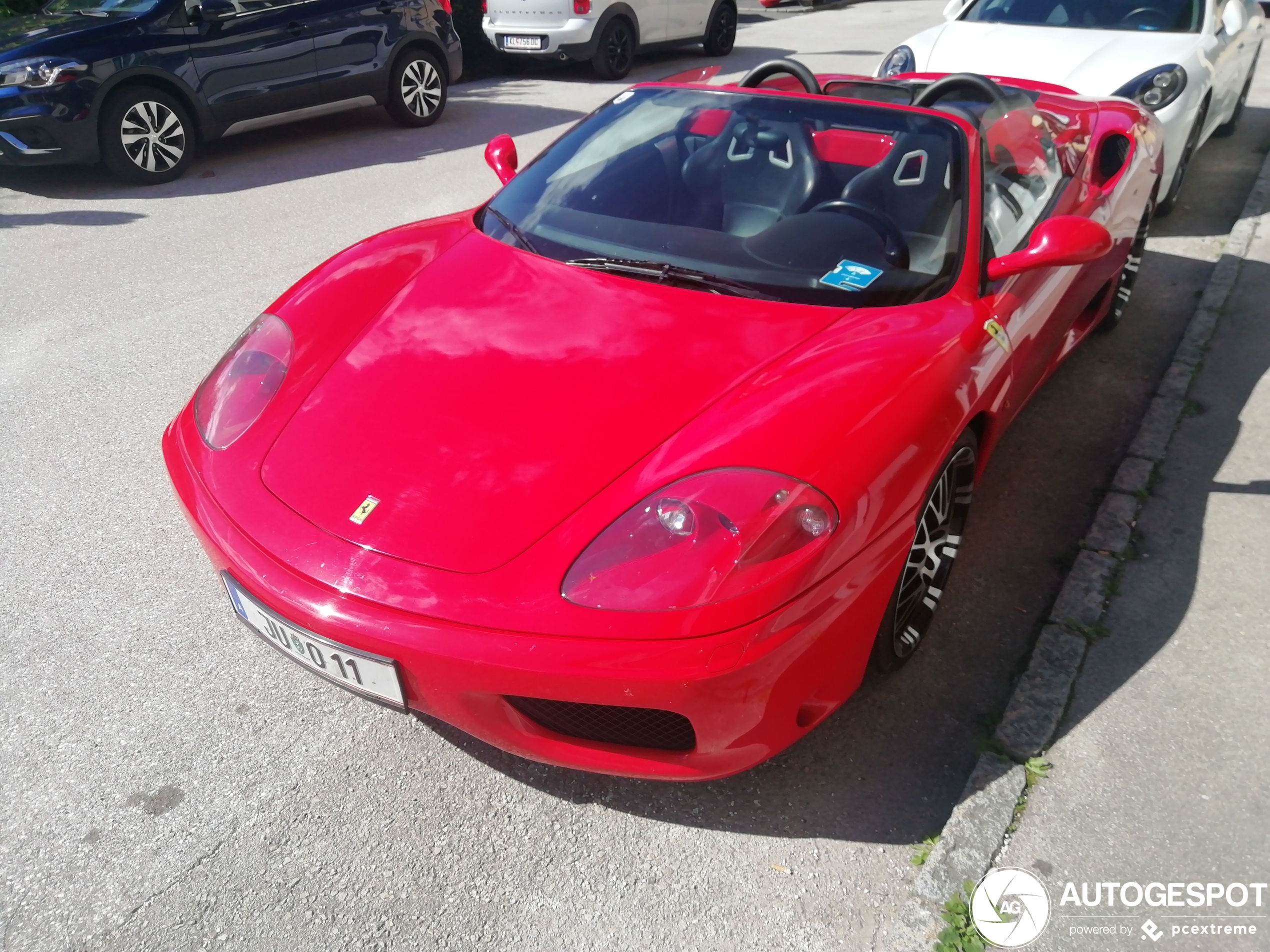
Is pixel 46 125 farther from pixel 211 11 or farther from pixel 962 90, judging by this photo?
pixel 962 90

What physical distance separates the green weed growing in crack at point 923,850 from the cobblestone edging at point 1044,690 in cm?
2

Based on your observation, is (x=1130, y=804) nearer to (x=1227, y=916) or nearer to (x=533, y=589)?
(x=1227, y=916)

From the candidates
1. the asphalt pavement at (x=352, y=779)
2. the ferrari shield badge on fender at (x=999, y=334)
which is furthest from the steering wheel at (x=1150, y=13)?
the ferrari shield badge on fender at (x=999, y=334)

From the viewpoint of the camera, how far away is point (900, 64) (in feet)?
21.0

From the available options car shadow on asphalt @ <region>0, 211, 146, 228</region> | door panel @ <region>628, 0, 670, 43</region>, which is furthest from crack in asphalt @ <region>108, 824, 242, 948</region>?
door panel @ <region>628, 0, 670, 43</region>

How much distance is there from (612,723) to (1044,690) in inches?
48.3

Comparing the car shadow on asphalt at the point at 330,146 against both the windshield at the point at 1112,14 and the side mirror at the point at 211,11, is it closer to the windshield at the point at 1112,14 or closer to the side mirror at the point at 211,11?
the side mirror at the point at 211,11

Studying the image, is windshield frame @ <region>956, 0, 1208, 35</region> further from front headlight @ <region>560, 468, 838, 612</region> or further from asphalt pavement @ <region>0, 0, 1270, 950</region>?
front headlight @ <region>560, 468, 838, 612</region>

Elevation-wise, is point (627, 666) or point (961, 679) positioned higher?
point (627, 666)

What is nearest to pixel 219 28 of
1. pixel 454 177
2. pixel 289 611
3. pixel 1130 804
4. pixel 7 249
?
pixel 454 177

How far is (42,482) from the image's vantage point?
3.48 metres

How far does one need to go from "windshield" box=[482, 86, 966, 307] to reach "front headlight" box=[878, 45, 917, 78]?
11.7ft

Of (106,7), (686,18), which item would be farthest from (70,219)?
(686,18)

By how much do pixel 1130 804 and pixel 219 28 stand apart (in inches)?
298
